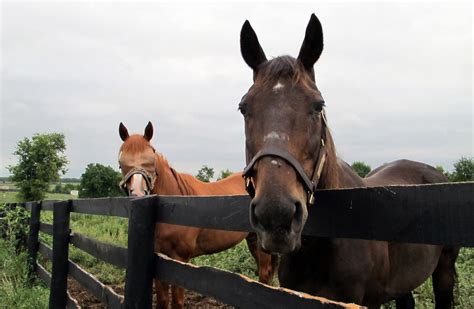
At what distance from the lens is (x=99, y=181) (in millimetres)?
48188

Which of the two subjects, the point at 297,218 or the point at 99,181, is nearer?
the point at 297,218

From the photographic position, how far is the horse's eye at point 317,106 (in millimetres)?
1967

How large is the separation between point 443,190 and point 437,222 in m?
0.10

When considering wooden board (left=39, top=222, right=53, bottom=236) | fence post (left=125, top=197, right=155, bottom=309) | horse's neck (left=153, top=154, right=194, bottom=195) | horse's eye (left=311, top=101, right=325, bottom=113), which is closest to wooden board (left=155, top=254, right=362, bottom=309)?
fence post (left=125, top=197, right=155, bottom=309)

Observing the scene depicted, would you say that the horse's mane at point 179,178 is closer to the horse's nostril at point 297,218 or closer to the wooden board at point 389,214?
the wooden board at point 389,214

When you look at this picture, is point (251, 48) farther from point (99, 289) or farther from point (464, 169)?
point (464, 169)

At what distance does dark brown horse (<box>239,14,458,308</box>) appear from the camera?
1566 millimetres

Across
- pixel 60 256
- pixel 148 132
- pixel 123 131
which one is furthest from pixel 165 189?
pixel 60 256

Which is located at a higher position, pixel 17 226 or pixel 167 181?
pixel 167 181

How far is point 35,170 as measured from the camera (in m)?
37.8

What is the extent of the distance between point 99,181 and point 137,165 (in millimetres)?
45100

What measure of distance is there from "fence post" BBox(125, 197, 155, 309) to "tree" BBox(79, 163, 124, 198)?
154ft

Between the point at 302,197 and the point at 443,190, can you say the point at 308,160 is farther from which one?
the point at 443,190

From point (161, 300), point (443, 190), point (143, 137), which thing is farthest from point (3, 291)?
point (443, 190)
